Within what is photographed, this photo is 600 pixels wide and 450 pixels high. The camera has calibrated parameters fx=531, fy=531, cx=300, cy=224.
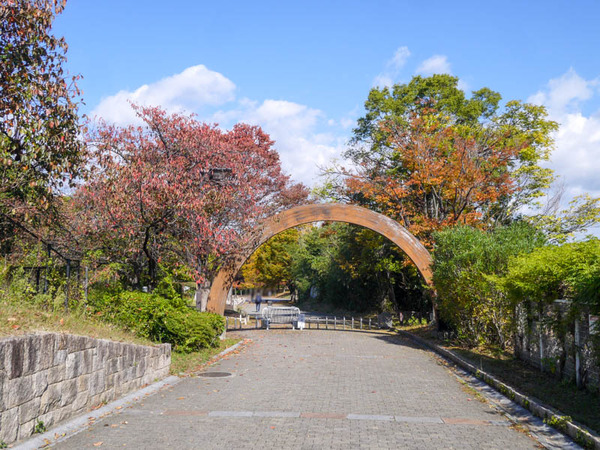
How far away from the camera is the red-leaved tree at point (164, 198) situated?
43.3 ft

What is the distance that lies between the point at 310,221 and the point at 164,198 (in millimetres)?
8694

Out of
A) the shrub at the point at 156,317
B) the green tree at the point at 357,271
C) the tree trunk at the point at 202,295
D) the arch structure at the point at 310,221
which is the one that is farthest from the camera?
the green tree at the point at 357,271

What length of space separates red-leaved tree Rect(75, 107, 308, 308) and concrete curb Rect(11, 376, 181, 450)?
15.5 ft

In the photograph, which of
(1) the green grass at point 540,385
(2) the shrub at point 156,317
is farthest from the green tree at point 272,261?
(1) the green grass at point 540,385

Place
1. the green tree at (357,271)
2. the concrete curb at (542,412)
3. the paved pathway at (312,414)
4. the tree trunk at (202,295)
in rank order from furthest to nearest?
the green tree at (357,271), the tree trunk at (202,295), the paved pathway at (312,414), the concrete curb at (542,412)

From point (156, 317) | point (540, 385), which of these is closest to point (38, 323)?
point (156, 317)

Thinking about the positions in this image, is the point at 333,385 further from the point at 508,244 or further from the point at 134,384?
the point at 508,244

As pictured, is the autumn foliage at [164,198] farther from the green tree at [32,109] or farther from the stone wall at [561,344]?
the stone wall at [561,344]

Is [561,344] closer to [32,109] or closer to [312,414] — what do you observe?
[312,414]

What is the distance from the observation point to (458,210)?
979 inches

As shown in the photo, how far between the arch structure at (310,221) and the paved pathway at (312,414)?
677 cm

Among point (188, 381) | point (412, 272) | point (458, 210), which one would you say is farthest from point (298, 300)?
point (188, 381)

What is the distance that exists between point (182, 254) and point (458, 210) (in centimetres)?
1402

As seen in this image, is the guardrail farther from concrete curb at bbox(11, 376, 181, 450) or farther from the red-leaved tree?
concrete curb at bbox(11, 376, 181, 450)
